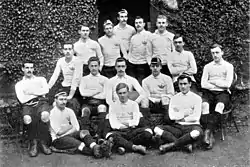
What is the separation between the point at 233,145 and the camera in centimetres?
657

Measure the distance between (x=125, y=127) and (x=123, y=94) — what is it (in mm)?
439

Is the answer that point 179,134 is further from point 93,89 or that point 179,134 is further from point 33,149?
point 33,149

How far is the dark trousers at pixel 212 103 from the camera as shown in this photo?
→ 659cm

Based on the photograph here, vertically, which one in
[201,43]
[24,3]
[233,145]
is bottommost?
[233,145]

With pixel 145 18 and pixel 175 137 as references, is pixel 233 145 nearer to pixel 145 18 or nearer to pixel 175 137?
pixel 175 137

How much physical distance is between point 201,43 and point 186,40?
0.87 ft

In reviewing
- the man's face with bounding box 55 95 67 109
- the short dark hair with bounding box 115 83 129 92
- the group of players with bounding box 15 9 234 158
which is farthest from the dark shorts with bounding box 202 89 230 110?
the man's face with bounding box 55 95 67 109

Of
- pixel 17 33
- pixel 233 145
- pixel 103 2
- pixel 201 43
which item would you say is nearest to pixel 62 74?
pixel 17 33

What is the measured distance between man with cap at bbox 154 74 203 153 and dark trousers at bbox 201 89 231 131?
25 cm

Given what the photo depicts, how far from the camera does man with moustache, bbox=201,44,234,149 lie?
6.63 m

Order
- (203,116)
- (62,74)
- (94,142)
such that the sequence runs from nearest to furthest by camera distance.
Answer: (94,142), (203,116), (62,74)

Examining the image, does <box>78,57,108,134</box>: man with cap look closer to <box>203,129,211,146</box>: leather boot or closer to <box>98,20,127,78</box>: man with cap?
<box>98,20,127,78</box>: man with cap

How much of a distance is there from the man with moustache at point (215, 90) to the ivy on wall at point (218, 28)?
1.37 meters

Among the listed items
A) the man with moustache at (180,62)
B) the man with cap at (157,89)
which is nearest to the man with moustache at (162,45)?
the man with moustache at (180,62)
